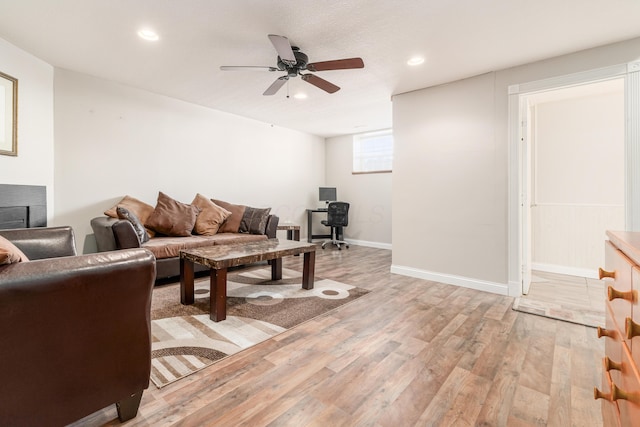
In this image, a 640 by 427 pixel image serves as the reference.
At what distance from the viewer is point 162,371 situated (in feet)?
5.54

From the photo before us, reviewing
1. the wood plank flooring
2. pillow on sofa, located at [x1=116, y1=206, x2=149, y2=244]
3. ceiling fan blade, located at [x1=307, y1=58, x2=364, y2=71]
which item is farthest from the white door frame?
pillow on sofa, located at [x1=116, y1=206, x2=149, y2=244]

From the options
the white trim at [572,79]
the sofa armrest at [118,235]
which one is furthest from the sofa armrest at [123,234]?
the white trim at [572,79]

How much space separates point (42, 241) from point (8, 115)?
1.82m

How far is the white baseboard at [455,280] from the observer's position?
3.16 metres

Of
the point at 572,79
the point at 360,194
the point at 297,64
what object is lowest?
the point at 360,194

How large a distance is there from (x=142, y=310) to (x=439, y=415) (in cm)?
147

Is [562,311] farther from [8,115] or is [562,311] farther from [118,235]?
[8,115]

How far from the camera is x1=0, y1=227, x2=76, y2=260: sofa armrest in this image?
179 cm

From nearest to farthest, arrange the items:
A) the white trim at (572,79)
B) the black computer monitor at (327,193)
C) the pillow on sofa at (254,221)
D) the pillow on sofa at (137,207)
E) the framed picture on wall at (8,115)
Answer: the white trim at (572,79) < the framed picture on wall at (8,115) < the pillow on sofa at (137,207) < the pillow on sofa at (254,221) < the black computer monitor at (327,193)

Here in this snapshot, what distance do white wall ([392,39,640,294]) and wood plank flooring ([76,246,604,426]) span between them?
91cm

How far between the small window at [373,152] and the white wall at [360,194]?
0.12 m

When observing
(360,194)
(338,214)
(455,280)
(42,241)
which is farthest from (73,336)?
(360,194)

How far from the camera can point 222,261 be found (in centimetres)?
233

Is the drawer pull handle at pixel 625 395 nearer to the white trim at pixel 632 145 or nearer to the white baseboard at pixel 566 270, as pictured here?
the white trim at pixel 632 145
